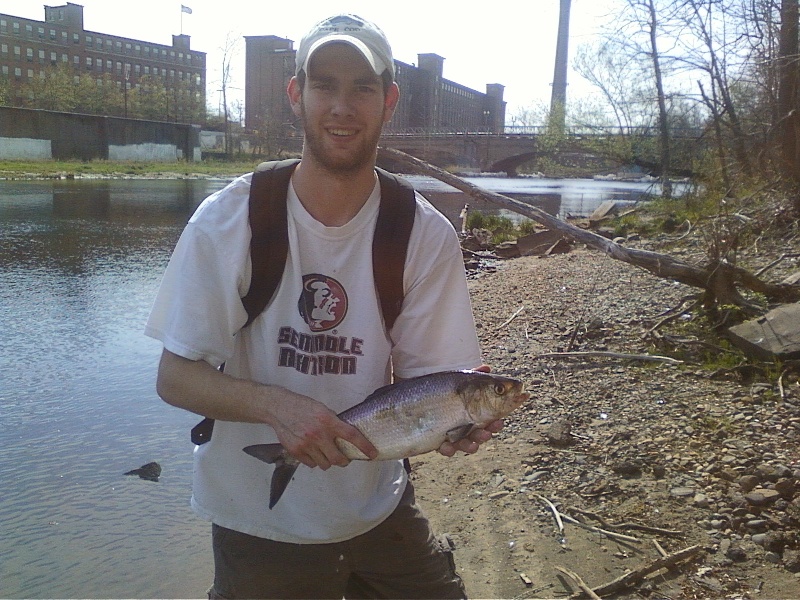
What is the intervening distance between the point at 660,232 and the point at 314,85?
17408mm

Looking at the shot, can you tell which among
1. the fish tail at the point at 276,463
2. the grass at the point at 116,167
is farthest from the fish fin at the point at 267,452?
the grass at the point at 116,167

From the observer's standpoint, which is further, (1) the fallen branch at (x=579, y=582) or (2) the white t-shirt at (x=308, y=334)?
(1) the fallen branch at (x=579, y=582)

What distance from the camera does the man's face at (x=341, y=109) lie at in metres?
2.53

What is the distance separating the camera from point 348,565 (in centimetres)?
262

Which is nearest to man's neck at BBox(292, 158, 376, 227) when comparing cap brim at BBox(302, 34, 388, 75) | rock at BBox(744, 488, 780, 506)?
cap brim at BBox(302, 34, 388, 75)

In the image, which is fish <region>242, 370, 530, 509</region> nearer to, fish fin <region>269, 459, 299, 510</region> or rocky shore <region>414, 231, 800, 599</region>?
fish fin <region>269, 459, 299, 510</region>

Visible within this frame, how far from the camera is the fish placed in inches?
96.8

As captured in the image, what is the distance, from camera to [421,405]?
2512mm

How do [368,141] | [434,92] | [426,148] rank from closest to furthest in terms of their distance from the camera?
[368,141]
[426,148]
[434,92]

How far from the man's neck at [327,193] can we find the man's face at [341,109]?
0.09ft

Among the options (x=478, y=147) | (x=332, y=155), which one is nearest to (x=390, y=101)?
(x=332, y=155)

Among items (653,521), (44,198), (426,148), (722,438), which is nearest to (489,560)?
(653,521)

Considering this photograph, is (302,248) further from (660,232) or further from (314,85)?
(660,232)

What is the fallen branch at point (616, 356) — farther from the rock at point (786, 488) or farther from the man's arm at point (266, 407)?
the man's arm at point (266, 407)
